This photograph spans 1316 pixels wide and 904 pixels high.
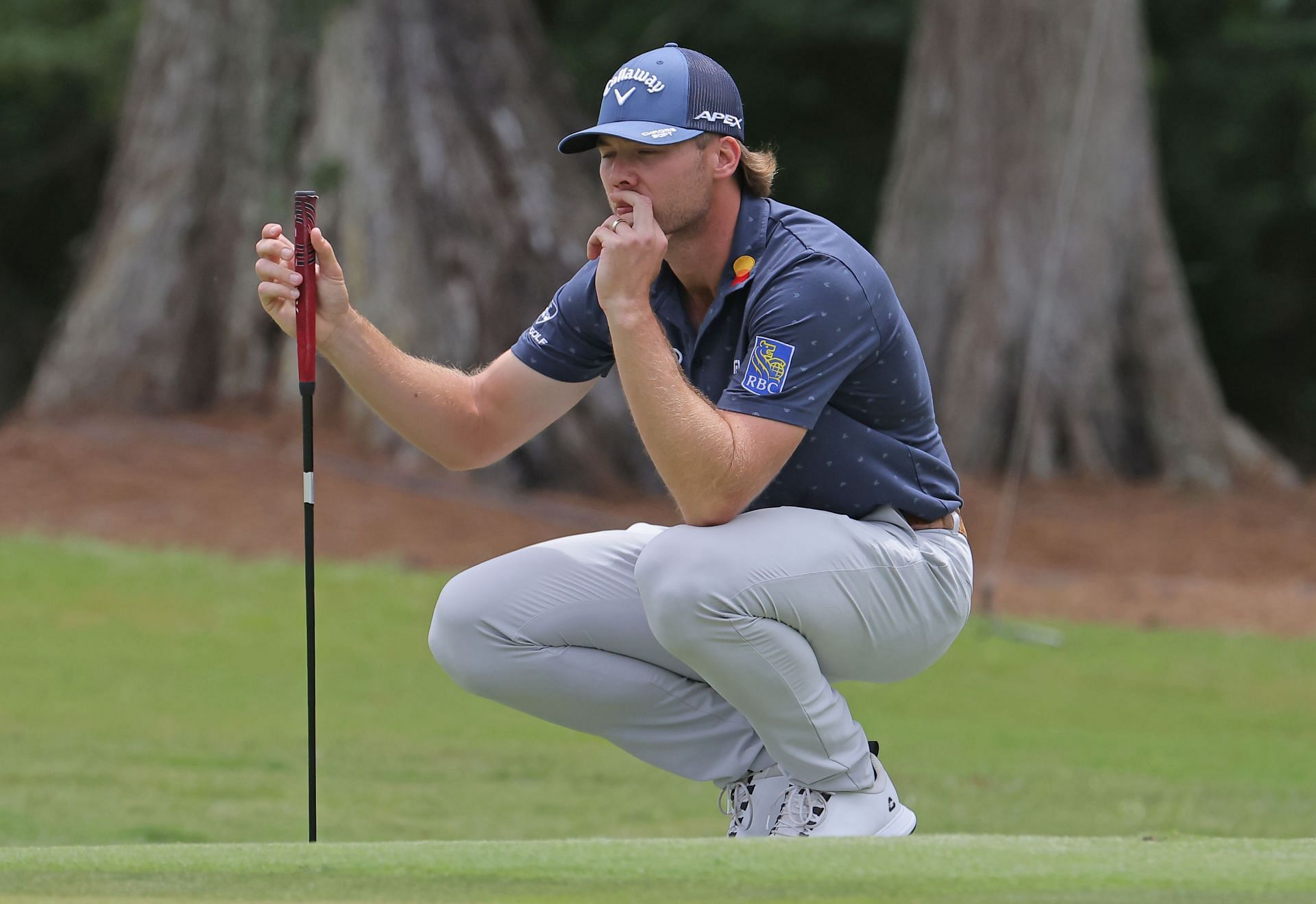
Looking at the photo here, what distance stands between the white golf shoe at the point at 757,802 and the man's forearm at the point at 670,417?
0.68 meters

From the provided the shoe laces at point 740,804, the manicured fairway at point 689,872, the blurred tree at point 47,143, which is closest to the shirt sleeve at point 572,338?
the shoe laces at point 740,804

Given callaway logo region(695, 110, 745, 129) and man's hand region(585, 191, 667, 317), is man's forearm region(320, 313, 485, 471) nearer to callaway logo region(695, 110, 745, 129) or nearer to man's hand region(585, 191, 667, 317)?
man's hand region(585, 191, 667, 317)

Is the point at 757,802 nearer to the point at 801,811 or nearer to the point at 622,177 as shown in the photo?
the point at 801,811

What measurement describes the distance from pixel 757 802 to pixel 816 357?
0.95m

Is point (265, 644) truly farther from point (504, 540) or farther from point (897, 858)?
point (897, 858)

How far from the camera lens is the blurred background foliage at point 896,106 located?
16031 mm

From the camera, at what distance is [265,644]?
6.46 m

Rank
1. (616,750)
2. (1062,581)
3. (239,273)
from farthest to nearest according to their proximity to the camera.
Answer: (239,273)
(1062,581)
(616,750)

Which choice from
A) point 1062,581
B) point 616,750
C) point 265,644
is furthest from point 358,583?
point 1062,581

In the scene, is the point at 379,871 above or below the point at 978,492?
above

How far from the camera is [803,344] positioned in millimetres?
3207

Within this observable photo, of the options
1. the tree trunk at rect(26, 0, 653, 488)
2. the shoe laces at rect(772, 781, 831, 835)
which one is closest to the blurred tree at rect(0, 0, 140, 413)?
the tree trunk at rect(26, 0, 653, 488)

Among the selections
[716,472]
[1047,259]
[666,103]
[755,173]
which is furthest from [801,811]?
[1047,259]

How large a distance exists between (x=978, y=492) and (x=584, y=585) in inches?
276
